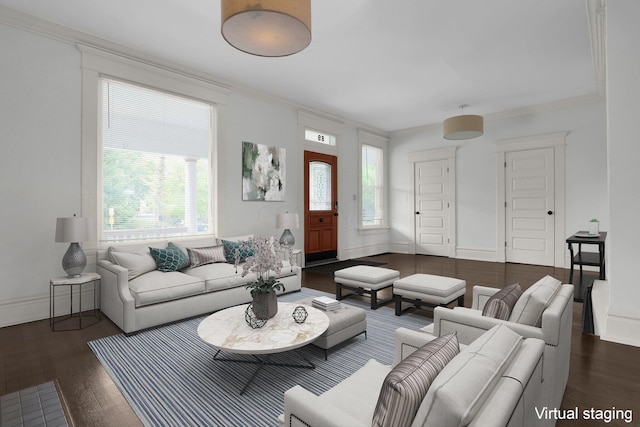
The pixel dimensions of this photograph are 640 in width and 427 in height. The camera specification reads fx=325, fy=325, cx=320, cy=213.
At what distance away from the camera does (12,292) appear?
3242mm

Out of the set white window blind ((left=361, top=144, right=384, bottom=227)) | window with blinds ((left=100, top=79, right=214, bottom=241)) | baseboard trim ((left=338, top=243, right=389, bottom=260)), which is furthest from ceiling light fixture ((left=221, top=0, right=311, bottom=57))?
white window blind ((left=361, top=144, right=384, bottom=227))

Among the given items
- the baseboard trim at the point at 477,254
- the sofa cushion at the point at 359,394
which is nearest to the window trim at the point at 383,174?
the baseboard trim at the point at 477,254

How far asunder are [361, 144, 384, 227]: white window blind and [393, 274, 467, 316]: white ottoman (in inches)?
161

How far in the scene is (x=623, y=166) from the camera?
112 inches

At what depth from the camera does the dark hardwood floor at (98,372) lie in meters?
1.93

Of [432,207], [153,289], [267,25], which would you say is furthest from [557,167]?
[153,289]

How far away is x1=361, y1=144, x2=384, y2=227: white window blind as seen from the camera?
7754mm

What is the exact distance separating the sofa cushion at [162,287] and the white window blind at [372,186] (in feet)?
15.7

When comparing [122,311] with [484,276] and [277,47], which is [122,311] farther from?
[484,276]

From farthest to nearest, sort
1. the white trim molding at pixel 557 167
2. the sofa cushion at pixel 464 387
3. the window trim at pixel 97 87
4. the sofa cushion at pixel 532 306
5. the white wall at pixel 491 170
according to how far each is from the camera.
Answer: the white trim molding at pixel 557 167 → the white wall at pixel 491 170 → the window trim at pixel 97 87 → the sofa cushion at pixel 532 306 → the sofa cushion at pixel 464 387

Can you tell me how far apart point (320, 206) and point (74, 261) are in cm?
422

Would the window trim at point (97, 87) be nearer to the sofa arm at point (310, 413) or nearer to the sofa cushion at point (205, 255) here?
the sofa cushion at point (205, 255)

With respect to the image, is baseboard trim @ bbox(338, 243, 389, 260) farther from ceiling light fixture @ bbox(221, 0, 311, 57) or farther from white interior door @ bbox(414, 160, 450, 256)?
ceiling light fixture @ bbox(221, 0, 311, 57)

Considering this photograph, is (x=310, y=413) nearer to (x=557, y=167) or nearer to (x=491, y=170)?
(x=557, y=167)
